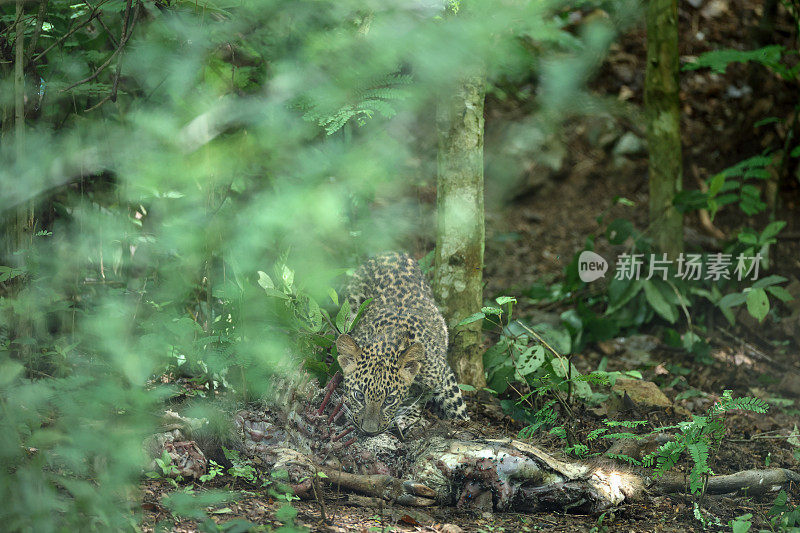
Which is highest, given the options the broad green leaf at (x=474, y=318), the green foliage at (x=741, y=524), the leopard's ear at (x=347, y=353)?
the broad green leaf at (x=474, y=318)

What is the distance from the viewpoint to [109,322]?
3.39 m

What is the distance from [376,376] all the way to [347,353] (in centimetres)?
25

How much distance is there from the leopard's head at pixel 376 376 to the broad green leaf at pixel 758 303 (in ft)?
11.3

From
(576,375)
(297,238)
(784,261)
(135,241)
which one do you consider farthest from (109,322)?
(784,261)

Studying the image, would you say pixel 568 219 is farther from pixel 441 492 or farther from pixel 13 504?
pixel 13 504

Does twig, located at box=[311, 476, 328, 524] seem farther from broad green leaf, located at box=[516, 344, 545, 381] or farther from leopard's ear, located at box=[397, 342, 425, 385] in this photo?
broad green leaf, located at box=[516, 344, 545, 381]

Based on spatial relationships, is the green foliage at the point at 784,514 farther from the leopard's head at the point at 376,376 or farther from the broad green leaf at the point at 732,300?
the broad green leaf at the point at 732,300

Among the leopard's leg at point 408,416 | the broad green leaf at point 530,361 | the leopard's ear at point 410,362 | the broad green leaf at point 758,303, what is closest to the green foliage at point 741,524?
the broad green leaf at point 530,361

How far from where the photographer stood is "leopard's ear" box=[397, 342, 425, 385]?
15.7 ft

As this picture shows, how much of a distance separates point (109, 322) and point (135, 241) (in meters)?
0.77

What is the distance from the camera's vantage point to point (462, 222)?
5316mm

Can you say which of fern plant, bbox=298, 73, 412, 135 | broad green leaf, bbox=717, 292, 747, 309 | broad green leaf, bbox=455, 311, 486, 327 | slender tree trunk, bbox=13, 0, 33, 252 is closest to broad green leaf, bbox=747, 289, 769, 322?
broad green leaf, bbox=717, 292, 747, 309

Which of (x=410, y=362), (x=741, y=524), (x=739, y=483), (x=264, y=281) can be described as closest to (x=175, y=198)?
(x=264, y=281)

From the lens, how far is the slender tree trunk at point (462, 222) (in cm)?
528
